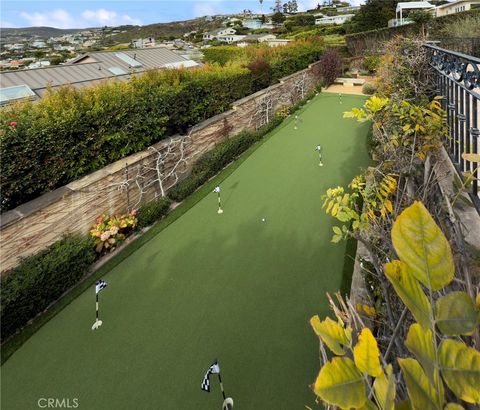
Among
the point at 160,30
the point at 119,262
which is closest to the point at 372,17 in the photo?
the point at 119,262

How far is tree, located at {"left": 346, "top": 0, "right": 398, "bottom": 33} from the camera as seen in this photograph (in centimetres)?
3603

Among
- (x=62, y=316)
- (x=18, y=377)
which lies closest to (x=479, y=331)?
(x=18, y=377)

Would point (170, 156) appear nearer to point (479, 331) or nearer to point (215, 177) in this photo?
point (215, 177)

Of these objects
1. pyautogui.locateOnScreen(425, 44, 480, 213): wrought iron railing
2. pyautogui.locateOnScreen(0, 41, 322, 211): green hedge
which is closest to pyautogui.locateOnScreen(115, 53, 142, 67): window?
pyautogui.locateOnScreen(0, 41, 322, 211): green hedge

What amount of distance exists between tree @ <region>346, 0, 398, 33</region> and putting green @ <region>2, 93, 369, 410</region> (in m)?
37.6

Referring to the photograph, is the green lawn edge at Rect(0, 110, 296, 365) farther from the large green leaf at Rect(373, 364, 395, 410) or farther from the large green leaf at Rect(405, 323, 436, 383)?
the large green leaf at Rect(405, 323, 436, 383)

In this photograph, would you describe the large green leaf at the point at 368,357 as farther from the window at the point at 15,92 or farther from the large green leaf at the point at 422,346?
the window at the point at 15,92

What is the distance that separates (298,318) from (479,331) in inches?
120

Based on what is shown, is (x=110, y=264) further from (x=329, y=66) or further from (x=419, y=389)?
(x=329, y=66)

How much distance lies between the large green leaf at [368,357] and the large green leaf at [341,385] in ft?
0.06

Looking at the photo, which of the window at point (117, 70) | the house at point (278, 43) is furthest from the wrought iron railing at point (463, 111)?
the window at point (117, 70)

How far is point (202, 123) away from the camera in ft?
25.2

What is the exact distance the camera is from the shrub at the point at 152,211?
5.62 m

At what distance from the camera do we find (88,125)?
5.03 metres
